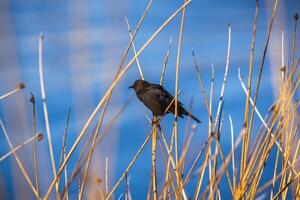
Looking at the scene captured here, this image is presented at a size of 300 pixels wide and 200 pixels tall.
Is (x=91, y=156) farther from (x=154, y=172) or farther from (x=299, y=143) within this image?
(x=299, y=143)

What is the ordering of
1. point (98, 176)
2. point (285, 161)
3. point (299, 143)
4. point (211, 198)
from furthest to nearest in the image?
point (299, 143) → point (285, 161) → point (211, 198) → point (98, 176)

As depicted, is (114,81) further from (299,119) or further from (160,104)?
(160,104)

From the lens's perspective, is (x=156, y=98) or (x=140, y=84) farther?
(x=140, y=84)

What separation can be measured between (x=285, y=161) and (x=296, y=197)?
0.71 ft

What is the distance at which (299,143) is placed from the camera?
1551 mm

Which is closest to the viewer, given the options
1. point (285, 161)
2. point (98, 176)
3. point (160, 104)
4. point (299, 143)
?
point (98, 176)

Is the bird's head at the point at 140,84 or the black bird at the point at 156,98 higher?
the bird's head at the point at 140,84

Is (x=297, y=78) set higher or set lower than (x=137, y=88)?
higher

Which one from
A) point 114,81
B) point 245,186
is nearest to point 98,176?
point 114,81

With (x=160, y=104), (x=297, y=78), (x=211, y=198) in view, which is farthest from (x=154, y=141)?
(x=160, y=104)

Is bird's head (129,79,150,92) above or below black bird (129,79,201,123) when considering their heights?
above

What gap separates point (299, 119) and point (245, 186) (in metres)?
0.39

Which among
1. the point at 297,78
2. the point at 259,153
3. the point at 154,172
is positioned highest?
the point at 297,78

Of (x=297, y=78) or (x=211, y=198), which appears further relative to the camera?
(x=297, y=78)
